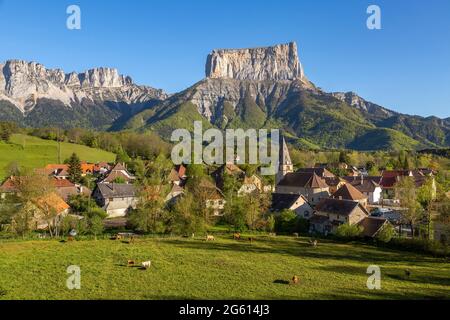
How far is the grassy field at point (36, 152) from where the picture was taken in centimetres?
10451

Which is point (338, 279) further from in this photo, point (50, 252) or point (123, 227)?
point (123, 227)

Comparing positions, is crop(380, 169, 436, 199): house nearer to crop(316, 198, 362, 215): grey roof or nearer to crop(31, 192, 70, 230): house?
crop(316, 198, 362, 215): grey roof

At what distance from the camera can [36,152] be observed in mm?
116312

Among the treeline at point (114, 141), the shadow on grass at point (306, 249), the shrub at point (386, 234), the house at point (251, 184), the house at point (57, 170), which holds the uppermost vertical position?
the treeline at point (114, 141)

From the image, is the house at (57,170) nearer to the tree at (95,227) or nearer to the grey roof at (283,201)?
the tree at (95,227)

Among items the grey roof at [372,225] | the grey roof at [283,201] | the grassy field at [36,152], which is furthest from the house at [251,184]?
the grassy field at [36,152]

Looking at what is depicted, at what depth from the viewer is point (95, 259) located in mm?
34844

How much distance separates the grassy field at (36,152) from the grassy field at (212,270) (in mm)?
64259

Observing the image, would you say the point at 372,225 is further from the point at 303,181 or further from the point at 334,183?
the point at 334,183

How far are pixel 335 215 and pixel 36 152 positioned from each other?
314 feet

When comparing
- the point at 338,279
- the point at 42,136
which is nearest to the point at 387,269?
the point at 338,279

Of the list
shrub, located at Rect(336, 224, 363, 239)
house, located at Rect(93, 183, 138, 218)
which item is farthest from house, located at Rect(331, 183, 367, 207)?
house, located at Rect(93, 183, 138, 218)

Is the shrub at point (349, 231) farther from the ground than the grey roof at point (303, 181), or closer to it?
closer to it
